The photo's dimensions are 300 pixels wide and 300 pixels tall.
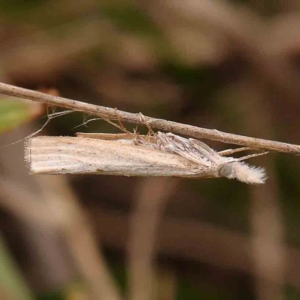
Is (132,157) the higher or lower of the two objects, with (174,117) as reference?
lower

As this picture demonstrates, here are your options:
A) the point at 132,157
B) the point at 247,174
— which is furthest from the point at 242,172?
the point at 132,157

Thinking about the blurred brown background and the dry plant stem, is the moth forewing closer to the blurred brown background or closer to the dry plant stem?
the dry plant stem

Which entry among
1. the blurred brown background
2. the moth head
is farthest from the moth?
the blurred brown background

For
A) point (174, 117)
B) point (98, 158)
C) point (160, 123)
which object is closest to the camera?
point (160, 123)

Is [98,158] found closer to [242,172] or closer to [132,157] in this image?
[132,157]

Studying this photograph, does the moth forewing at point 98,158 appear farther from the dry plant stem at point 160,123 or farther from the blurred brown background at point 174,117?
the blurred brown background at point 174,117

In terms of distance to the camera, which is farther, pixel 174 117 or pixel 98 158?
pixel 174 117

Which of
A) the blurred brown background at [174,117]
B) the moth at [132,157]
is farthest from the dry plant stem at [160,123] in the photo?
the blurred brown background at [174,117]

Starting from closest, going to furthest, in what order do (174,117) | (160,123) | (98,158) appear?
1. (160,123)
2. (98,158)
3. (174,117)
